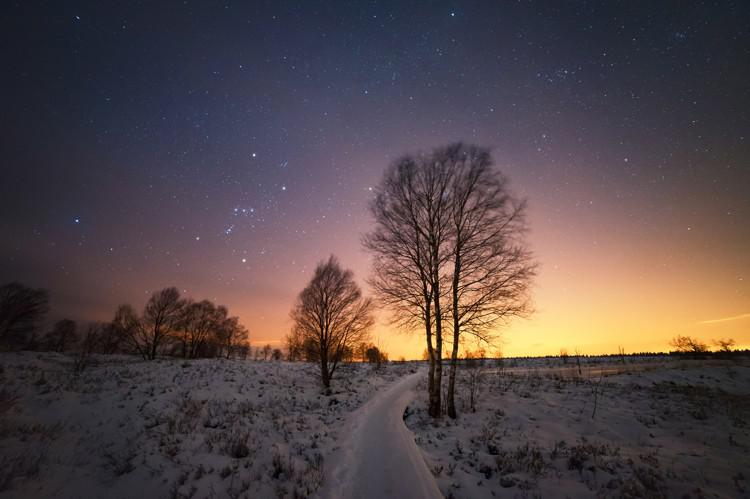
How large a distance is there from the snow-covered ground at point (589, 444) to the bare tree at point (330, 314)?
346 inches

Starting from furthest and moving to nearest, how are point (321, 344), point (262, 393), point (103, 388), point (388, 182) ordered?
point (321, 344) → point (262, 393) → point (103, 388) → point (388, 182)

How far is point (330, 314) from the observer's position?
22.0 m

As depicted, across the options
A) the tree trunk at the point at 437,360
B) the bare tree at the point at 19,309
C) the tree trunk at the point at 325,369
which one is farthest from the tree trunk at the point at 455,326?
the bare tree at the point at 19,309

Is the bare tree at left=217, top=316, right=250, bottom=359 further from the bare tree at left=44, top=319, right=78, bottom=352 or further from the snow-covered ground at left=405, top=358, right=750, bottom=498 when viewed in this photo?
the snow-covered ground at left=405, top=358, right=750, bottom=498

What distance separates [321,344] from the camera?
70.9ft

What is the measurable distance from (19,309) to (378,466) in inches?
2449

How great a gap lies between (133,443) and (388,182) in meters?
12.8

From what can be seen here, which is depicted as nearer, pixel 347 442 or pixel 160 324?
pixel 347 442

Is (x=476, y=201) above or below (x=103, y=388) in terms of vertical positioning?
above

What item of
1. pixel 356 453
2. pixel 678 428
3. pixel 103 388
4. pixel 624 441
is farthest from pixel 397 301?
pixel 103 388

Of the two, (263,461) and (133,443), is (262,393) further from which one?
(263,461)

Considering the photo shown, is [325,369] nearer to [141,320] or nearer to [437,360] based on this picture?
[437,360]

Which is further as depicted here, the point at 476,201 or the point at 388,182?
the point at 388,182

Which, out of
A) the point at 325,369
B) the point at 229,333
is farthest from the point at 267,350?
the point at 325,369
